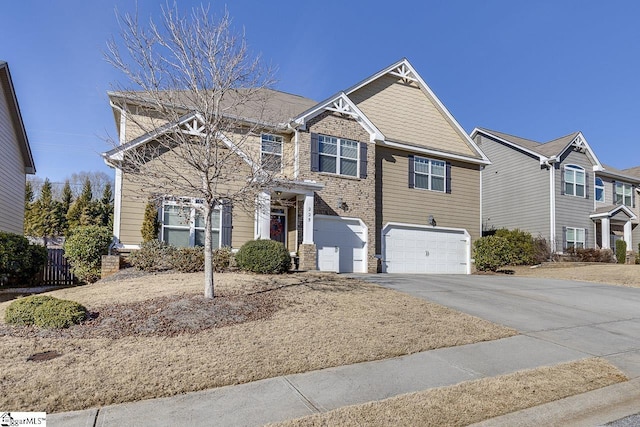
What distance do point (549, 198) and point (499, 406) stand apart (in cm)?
2201

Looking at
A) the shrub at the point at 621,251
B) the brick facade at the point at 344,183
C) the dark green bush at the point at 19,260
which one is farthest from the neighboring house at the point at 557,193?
the dark green bush at the point at 19,260

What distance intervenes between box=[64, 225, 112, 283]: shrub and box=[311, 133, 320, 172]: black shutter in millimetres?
7591

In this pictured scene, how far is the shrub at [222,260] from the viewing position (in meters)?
12.4

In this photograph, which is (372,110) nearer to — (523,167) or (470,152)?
(470,152)

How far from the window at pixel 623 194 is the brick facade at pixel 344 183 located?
800 inches

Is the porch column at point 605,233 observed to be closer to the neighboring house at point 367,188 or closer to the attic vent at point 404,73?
the neighboring house at point 367,188

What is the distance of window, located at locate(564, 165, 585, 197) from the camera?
2372 centimetres

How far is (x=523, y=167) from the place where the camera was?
80.9ft

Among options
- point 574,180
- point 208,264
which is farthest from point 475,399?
point 574,180

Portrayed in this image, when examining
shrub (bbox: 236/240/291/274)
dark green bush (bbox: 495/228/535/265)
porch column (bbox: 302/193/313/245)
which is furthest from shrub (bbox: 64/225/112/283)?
dark green bush (bbox: 495/228/535/265)

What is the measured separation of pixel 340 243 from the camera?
1588 cm

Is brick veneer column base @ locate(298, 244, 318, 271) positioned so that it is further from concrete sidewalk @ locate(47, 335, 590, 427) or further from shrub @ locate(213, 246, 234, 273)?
concrete sidewalk @ locate(47, 335, 590, 427)

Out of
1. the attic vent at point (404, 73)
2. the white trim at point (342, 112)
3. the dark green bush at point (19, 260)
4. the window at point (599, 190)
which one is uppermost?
the attic vent at point (404, 73)

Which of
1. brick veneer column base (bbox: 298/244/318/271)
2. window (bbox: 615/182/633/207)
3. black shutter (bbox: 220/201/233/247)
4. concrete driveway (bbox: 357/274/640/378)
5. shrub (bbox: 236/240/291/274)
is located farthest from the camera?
window (bbox: 615/182/633/207)
